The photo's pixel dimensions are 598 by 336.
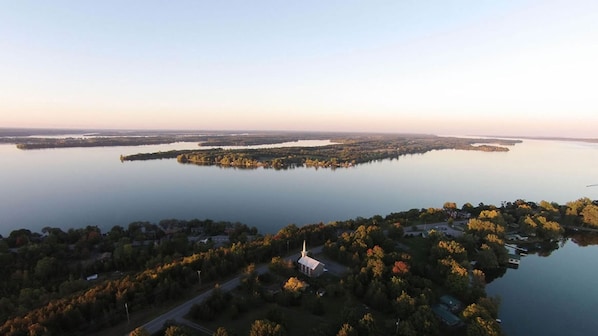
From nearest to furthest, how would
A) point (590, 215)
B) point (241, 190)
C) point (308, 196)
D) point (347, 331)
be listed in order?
point (347, 331) → point (590, 215) → point (308, 196) → point (241, 190)

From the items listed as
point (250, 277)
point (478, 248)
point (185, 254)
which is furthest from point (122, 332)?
point (478, 248)

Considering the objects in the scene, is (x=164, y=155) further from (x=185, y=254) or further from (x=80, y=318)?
(x=80, y=318)

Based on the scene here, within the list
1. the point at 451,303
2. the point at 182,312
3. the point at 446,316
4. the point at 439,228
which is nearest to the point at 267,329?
the point at 182,312

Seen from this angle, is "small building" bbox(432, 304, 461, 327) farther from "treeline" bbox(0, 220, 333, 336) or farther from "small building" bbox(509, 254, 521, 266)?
"small building" bbox(509, 254, 521, 266)

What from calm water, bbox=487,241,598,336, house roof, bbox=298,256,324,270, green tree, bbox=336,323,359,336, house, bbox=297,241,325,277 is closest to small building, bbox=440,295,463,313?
calm water, bbox=487,241,598,336

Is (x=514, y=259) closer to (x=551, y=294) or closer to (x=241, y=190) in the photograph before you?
(x=551, y=294)

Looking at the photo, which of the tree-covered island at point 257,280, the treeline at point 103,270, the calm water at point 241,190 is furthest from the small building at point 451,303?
the calm water at point 241,190
